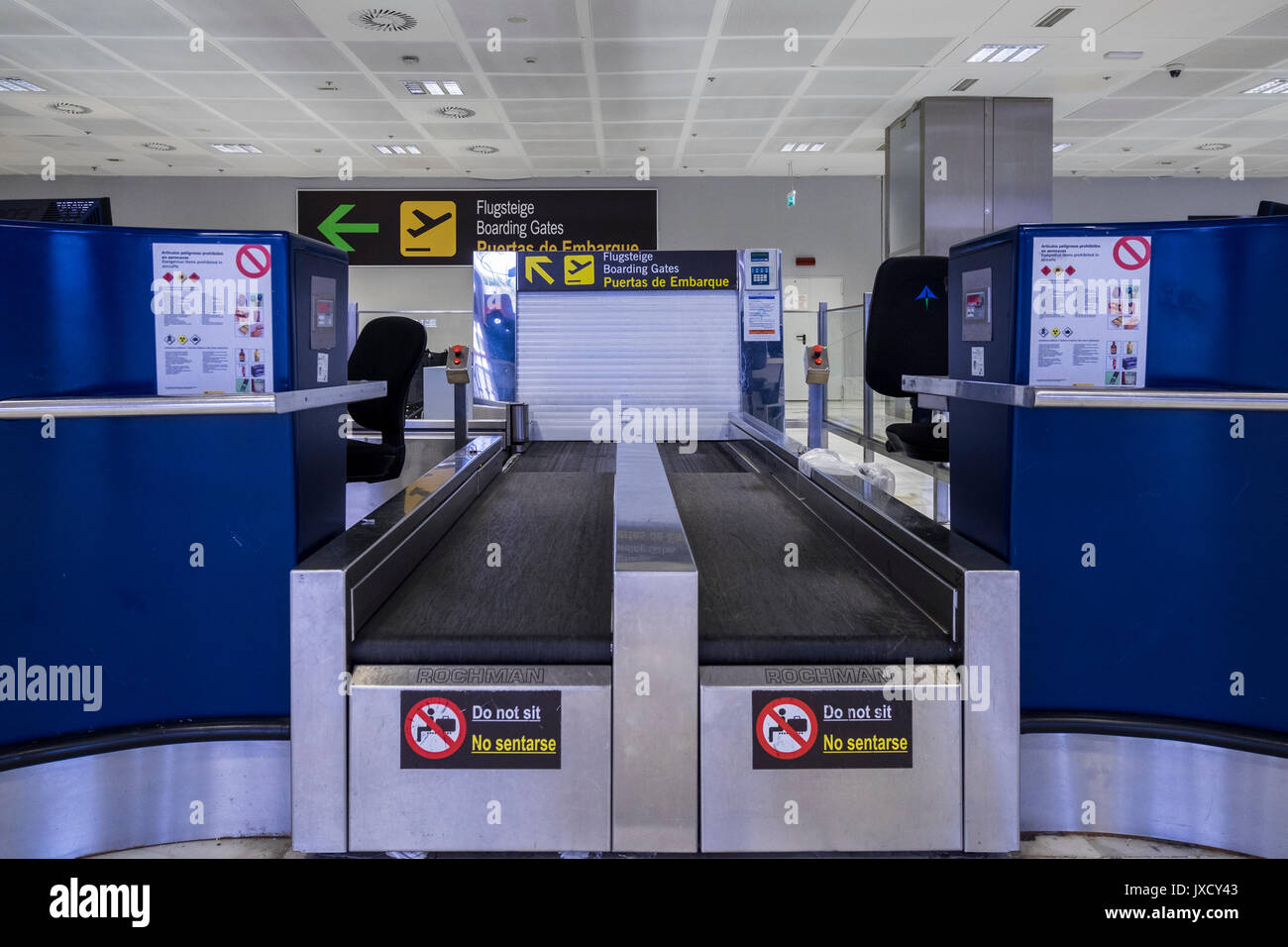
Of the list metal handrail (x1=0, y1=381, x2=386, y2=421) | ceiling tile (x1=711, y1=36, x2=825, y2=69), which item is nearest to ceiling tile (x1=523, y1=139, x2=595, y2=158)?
ceiling tile (x1=711, y1=36, x2=825, y2=69)

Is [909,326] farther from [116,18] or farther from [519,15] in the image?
[116,18]

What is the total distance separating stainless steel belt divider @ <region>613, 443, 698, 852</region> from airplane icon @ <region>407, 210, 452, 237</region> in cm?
1169

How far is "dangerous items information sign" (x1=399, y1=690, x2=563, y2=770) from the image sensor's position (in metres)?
1.94

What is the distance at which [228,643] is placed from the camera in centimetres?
212

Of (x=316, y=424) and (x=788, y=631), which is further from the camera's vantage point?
(x=316, y=424)

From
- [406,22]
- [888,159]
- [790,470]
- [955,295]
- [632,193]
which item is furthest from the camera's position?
[632,193]

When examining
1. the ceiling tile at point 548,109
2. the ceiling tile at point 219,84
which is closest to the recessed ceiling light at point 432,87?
the ceiling tile at point 548,109

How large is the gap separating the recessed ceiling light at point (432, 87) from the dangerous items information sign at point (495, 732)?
840 cm

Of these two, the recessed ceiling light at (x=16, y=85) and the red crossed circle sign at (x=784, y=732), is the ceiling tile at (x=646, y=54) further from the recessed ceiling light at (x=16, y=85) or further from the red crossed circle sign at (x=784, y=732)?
the red crossed circle sign at (x=784, y=732)

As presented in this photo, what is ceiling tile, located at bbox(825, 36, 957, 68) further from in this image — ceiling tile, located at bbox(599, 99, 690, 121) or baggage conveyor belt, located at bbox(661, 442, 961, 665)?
baggage conveyor belt, located at bbox(661, 442, 961, 665)

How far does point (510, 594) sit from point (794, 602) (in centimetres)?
69
